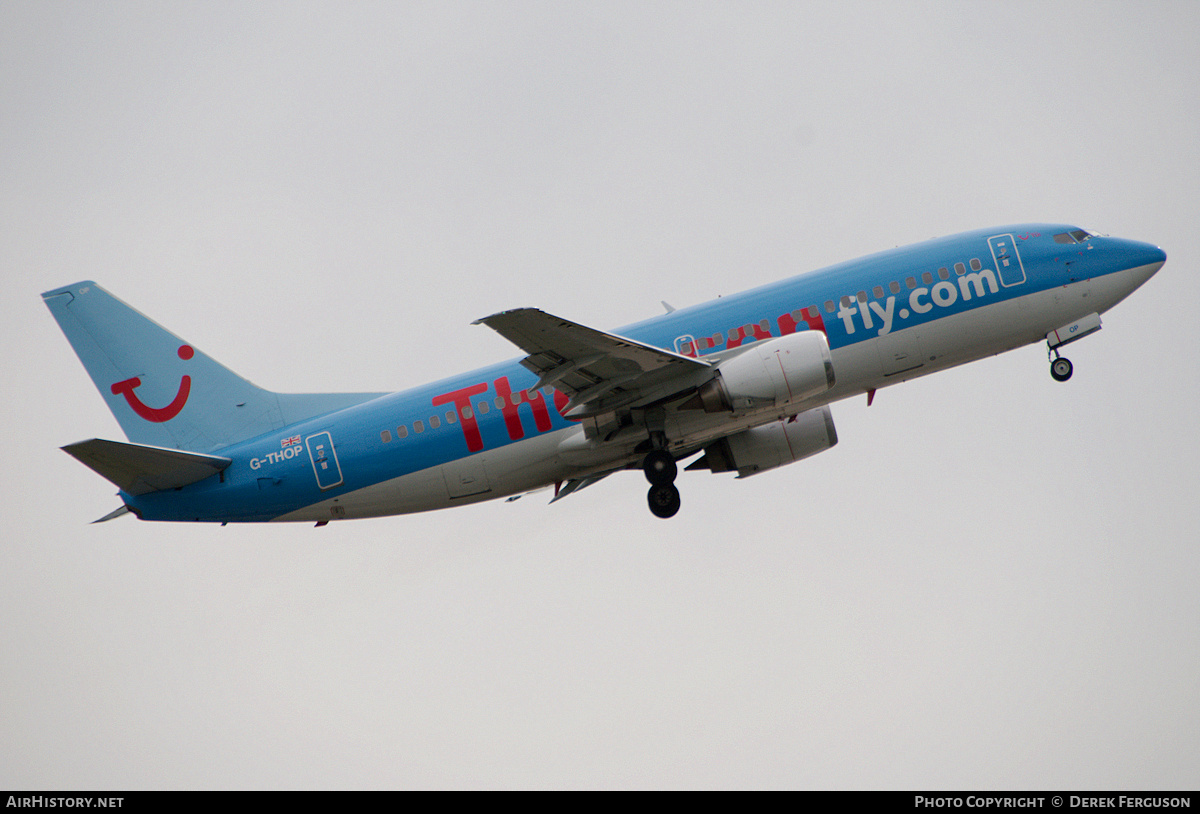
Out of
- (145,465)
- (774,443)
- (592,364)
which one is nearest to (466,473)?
(592,364)

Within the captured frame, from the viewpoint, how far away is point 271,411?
30969 millimetres

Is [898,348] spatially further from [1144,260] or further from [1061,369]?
[1144,260]

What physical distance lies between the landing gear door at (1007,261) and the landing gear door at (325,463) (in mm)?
18768

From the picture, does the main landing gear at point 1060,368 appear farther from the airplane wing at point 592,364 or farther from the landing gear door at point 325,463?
the landing gear door at point 325,463

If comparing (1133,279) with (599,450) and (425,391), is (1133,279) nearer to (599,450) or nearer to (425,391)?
(599,450)

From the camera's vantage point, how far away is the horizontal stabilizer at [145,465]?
26.7m

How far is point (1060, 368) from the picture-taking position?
30250 millimetres

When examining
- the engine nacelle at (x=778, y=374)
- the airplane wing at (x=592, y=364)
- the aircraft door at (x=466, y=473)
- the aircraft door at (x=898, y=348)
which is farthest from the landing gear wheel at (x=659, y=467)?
the aircraft door at (x=898, y=348)

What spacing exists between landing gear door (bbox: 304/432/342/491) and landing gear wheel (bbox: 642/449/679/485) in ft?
27.6

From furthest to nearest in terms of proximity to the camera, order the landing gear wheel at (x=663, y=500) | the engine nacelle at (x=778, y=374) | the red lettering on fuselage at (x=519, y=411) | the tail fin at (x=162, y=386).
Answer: the tail fin at (x=162, y=386), the landing gear wheel at (x=663, y=500), the red lettering on fuselage at (x=519, y=411), the engine nacelle at (x=778, y=374)

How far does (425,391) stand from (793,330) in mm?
10230
